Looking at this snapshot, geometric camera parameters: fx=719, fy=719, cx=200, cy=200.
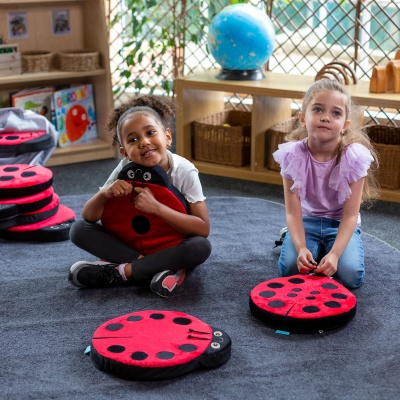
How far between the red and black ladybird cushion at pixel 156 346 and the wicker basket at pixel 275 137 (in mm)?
1276

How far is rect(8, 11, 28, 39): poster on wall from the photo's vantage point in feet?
9.41

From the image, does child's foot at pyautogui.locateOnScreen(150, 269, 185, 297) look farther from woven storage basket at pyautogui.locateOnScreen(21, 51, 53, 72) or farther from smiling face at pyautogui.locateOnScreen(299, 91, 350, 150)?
woven storage basket at pyautogui.locateOnScreen(21, 51, 53, 72)

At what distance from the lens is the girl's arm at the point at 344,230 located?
166 centimetres

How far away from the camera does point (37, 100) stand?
2.91 m

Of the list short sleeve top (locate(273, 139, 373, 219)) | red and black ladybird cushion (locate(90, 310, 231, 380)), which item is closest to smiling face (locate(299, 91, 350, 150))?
short sleeve top (locate(273, 139, 373, 219))

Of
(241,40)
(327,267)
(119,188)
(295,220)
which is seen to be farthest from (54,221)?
(241,40)

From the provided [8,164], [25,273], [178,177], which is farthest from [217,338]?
[8,164]

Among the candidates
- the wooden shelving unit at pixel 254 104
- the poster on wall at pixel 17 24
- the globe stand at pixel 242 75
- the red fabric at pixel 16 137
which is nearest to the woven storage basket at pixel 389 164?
the wooden shelving unit at pixel 254 104

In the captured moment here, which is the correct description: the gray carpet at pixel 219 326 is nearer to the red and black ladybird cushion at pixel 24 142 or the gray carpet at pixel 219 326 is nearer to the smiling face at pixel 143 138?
the smiling face at pixel 143 138

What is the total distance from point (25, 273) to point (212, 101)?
1296mm

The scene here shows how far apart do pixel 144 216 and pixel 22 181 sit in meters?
0.50

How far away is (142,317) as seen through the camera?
1476 mm

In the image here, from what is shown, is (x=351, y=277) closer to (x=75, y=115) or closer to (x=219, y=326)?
(x=219, y=326)

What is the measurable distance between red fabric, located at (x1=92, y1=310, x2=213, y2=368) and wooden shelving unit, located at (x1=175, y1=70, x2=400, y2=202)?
1.23 m
